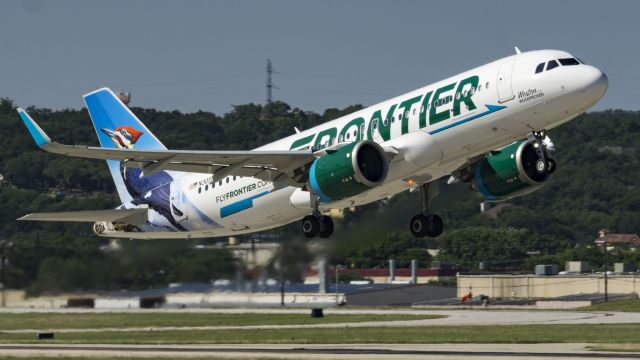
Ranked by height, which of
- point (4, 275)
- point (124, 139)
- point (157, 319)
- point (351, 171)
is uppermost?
point (124, 139)

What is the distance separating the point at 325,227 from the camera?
5250 cm

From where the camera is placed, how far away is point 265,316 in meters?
90.4

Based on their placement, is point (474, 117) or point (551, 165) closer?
point (474, 117)

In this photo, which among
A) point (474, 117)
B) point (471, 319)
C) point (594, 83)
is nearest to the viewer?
point (594, 83)

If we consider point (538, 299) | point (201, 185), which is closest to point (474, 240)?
point (538, 299)

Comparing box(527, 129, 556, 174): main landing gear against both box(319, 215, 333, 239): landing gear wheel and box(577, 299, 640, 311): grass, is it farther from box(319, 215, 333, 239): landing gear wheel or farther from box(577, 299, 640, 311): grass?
box(577, 299, 640, 311): grass

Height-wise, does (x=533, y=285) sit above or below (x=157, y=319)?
above

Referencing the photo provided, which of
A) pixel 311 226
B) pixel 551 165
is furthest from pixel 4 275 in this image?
pixel 551 165

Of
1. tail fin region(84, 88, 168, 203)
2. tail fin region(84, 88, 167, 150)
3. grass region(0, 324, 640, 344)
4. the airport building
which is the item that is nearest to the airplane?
tail fin region(84, 88, 168, 203)

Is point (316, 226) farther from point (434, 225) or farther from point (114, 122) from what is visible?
point (114, 122)

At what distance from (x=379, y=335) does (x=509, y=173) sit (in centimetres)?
2043

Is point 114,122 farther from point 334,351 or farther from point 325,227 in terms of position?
point 334,351

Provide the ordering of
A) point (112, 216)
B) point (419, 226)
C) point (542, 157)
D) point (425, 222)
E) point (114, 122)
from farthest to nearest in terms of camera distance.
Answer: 1. point (114, 122)
2. point (112, 216)
3. point (419, 226)
4. point (425, 222)
5. point (542, 157)

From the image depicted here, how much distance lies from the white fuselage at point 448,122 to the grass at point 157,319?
97.0 feet
